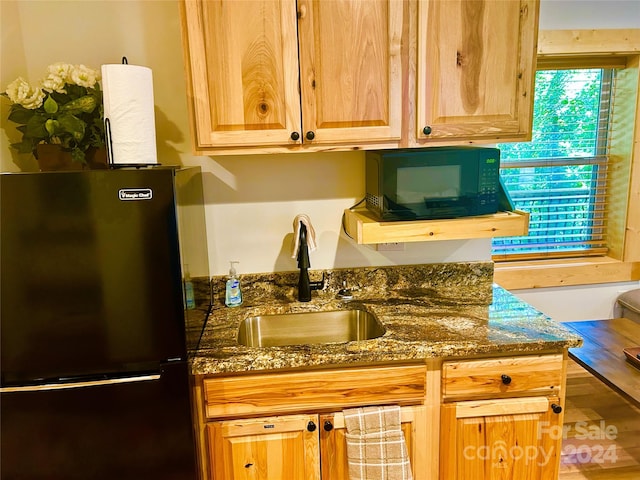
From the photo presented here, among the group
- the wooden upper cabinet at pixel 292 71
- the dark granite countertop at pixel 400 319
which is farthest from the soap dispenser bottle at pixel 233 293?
the wooden upper cabinet at pixel 292 71

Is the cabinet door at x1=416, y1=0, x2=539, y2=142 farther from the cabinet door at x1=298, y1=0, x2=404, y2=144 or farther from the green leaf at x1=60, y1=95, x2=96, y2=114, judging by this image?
the green leaf at x1=60, y1=95, x2=96, y2=114

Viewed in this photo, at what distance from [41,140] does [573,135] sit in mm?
3264

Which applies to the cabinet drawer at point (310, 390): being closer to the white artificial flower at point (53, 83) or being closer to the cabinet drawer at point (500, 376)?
the cabinet drawer at point (500, 376)

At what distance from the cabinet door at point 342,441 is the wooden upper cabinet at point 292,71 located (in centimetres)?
101

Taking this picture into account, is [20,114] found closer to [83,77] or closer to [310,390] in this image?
[83,77]

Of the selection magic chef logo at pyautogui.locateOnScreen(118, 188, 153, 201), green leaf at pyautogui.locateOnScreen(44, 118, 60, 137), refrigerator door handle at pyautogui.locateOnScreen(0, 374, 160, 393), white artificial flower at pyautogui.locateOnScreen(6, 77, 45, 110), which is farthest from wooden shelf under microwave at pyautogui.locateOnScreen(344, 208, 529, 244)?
white artificial flower at pyautogui.locateOnScreen(6, 77, 45, 110)

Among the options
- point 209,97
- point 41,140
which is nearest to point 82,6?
point 41,140

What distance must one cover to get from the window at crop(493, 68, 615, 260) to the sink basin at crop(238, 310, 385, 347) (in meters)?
1.73

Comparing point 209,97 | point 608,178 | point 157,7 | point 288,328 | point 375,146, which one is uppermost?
point 157,7

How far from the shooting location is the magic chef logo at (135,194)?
1314mm

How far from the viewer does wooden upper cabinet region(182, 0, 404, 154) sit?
1569mm

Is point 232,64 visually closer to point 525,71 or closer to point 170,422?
point 525,71

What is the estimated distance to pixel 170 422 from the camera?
4.74ft

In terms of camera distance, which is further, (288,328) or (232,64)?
(288,328)
